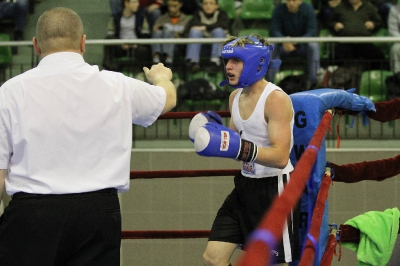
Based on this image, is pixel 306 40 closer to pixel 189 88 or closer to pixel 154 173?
pixel 189 88

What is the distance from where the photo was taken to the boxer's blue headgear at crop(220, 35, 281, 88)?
2.74 metres

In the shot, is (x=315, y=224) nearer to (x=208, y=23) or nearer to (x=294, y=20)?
(x=294, y=20)

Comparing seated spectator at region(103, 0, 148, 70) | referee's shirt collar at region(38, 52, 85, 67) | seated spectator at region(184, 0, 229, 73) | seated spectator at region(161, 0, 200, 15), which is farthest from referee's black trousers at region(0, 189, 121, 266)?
seated spectator at region(161, 0, 200, 15)

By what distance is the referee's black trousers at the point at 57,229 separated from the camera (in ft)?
6.40

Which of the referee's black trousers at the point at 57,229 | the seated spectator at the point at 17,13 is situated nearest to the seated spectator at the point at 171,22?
the seated spectator at the point at 17,13

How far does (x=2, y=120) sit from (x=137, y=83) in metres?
0.42

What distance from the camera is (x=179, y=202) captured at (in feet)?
17.1

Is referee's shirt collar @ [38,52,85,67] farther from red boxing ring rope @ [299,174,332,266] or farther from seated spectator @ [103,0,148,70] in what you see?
seated spectator @ [103,0,148,70]

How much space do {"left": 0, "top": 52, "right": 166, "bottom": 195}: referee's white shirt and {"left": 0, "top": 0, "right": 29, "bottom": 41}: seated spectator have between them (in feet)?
15.9

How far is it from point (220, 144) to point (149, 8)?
4176 mm

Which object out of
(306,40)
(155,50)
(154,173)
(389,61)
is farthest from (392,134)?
(154,173)

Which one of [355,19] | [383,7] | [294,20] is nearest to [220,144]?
[294,20]

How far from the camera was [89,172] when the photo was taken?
1.99 metres

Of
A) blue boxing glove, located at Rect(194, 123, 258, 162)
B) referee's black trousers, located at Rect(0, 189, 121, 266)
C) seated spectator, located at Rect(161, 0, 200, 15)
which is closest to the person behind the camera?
referee's black trousers, located at Rect(0, 189, 121, 266)
